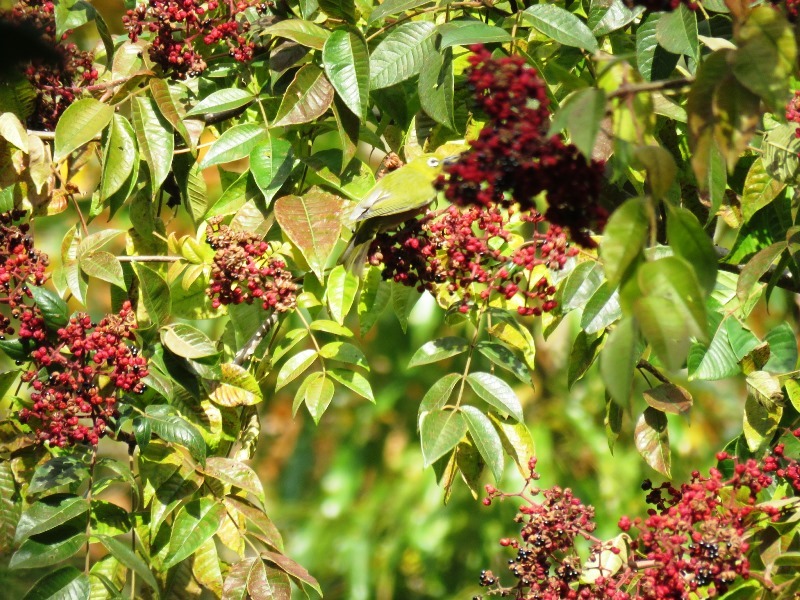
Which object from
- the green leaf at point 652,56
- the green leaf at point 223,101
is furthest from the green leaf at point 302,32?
the green leaf at point 652,56

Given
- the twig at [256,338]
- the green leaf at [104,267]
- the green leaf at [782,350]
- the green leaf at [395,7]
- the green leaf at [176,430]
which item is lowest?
the green leaf at [782,350]

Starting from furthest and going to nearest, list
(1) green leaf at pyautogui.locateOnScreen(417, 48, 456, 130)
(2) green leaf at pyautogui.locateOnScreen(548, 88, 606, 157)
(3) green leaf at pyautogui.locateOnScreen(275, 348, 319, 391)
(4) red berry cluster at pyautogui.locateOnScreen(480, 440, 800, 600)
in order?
(3) green leaf at pyautogui.locateOnScreen(275, 348, 319, 391), (1) green leaf at pyautogui.locateOnScreen(417, 48, 456, 130), (4) red berry cluster at pyautogui.locateOnScreen(480, 440, 800, 600), (2) green leaf at pyautogui.locateOnScreen(548, 88, 606, 157)

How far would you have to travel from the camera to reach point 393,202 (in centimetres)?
Result: 120

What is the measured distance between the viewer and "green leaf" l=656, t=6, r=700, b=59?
1.21m

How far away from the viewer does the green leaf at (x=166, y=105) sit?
4.51 feet

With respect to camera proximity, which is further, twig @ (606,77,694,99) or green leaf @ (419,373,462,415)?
green leaf @ (419,373,462,415)

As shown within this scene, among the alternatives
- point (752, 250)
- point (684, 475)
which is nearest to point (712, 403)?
point (684, 475)

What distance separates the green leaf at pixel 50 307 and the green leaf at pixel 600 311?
672 millimetres

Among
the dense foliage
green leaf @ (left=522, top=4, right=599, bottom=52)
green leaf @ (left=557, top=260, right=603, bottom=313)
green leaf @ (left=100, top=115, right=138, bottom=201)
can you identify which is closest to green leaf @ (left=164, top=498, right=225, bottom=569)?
the dense foliage

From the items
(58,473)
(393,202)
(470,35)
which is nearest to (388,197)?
(393,202)

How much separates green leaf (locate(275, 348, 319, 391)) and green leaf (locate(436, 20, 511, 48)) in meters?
0.48

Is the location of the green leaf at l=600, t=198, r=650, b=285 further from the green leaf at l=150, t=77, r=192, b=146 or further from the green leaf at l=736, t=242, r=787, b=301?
the green leaf at l=150, t=77, r=192, b=146

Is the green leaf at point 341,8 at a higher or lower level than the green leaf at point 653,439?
higher

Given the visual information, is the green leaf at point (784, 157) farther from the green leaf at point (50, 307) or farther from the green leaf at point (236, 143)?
the green leaf at point (50, 307)
